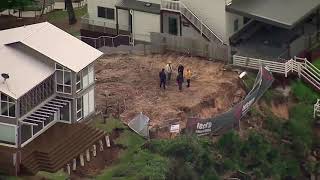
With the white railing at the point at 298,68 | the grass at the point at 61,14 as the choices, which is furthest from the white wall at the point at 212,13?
the grass at the point at 61,14

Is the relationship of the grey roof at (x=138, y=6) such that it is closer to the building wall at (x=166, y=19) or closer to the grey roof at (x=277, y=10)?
the building wall at (x=166, y=19)

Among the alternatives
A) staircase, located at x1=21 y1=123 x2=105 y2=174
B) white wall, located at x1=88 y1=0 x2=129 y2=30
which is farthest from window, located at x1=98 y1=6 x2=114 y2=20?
staircase, located at x1=21 y1=123 x2=105 y2=174

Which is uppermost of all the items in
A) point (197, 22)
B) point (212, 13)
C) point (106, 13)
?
point (212, 13)

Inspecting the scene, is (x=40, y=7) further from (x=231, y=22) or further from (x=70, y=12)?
(x=231, y=22)

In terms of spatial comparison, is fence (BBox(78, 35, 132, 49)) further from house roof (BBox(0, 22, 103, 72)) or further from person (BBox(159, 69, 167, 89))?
house roof (BBox(0, 22, 103, 72))

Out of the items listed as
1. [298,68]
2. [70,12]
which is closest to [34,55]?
[298,68]
